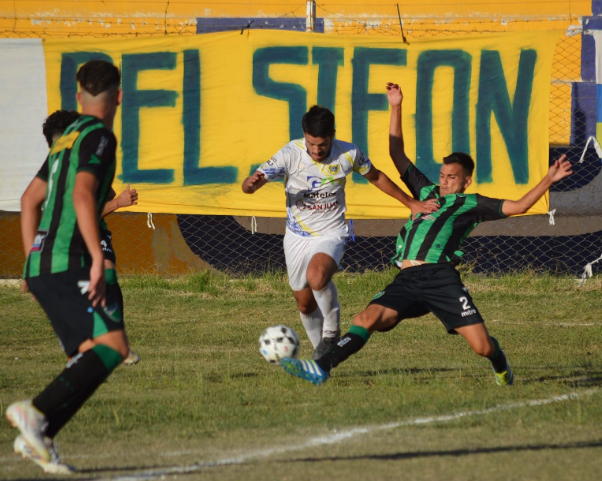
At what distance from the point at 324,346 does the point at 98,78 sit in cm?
340

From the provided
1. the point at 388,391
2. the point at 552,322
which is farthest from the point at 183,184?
→ the point at 388,391

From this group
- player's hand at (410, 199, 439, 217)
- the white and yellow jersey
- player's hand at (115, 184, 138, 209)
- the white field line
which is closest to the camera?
the white field line

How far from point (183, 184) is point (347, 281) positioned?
2.49 meters

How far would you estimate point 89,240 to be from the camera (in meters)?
3.55

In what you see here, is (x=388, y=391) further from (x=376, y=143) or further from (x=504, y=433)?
(x=376, y=143)

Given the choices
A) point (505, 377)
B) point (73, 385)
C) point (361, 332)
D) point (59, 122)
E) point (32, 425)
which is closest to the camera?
point (32, 425)

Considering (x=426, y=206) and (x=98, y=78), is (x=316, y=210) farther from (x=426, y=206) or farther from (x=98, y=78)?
(x=98, y=78)

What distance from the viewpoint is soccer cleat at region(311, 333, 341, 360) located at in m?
6.55

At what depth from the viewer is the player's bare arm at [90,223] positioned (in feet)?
11.7

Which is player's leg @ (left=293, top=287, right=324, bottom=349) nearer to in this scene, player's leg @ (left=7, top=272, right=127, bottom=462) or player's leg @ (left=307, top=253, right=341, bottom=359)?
player's leg @ (left=307, top=253, right=341, bottom=359)

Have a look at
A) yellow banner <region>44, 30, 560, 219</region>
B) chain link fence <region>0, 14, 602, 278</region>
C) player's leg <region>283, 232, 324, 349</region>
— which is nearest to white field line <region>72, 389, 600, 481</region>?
player's leg <region>283, 232, 324, 349</region>

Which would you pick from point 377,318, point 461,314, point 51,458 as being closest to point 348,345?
point 377,318

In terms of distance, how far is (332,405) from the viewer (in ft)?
17.2

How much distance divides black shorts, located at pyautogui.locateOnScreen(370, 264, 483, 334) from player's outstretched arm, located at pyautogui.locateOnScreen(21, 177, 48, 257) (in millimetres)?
2533
